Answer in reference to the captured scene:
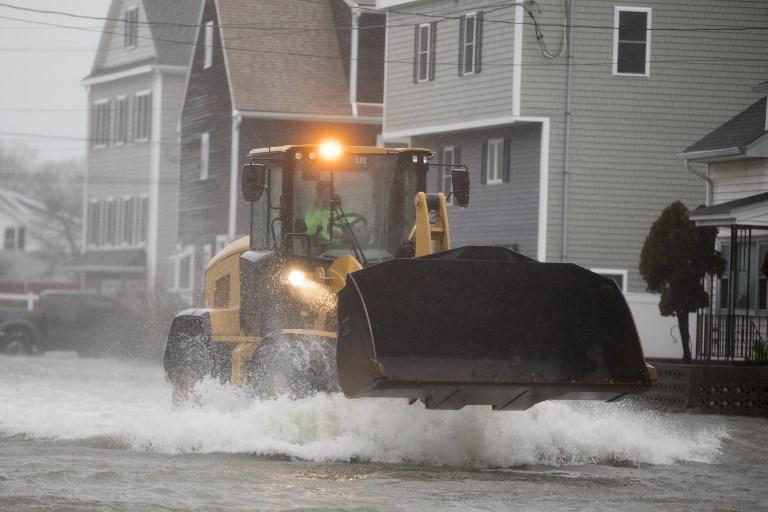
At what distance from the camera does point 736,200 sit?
31156 millimetres

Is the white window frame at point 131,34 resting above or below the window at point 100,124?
above

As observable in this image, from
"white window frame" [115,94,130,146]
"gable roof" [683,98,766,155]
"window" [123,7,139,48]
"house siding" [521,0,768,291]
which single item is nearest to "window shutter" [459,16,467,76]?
"house siding" [521,0,768,291]

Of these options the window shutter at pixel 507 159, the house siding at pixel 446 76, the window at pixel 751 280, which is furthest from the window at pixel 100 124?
the window at pixel 751 280

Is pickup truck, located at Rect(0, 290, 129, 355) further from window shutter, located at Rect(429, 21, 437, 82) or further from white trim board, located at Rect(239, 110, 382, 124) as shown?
window shutter, located at Rect(429, 21, 437, 82)

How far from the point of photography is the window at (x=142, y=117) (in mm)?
58388

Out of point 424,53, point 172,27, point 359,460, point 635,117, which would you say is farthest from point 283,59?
point 359,460

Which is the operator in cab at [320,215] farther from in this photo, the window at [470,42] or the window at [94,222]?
the window at [94,222]

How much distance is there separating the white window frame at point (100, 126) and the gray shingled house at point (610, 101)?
83.4ft

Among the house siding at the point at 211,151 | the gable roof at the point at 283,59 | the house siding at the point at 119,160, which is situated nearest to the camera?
the gable roof at the point at 283,59

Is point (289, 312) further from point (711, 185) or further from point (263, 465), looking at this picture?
point (711, 185)

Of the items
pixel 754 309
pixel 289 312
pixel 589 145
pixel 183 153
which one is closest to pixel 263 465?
pixel 289 312

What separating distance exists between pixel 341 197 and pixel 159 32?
4306 centimetres

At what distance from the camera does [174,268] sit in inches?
2190

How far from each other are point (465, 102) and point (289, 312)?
2332 cm
